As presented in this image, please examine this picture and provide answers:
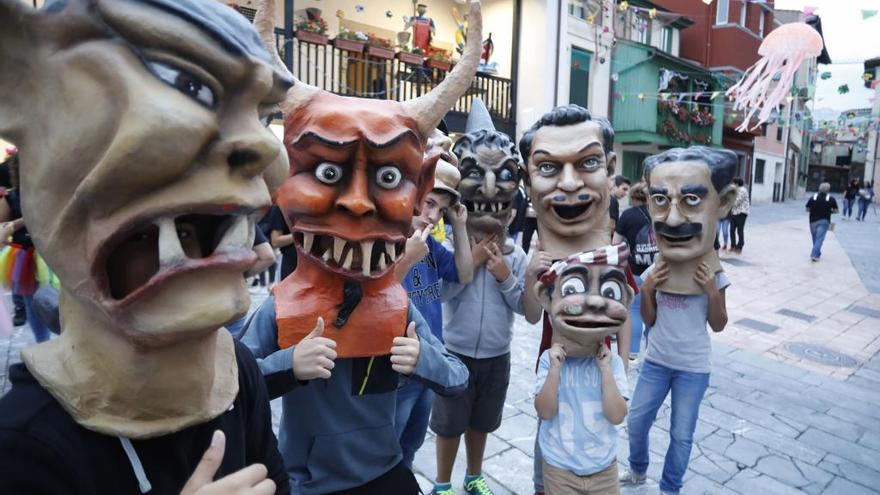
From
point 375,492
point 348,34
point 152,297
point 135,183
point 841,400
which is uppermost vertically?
point 348,34

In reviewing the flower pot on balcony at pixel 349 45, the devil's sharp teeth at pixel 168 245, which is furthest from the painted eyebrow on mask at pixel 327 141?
the flower pot on balcony at pixel 349 45

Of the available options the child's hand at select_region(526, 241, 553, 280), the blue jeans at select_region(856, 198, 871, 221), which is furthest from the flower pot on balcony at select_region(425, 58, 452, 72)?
the blue jeans at select_region(856, 198, 871, 221)

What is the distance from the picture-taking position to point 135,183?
80 centimetres

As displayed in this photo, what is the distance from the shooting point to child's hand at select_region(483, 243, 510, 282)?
2.60m

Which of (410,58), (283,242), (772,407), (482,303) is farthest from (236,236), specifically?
(410,58)

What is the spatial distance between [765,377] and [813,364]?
2.73 ft

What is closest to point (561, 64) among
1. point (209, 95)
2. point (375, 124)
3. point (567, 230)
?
point (567, 230)

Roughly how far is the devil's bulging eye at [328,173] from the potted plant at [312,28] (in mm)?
7349

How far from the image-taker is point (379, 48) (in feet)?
28.7

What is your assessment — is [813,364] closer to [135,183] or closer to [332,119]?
[332,119]

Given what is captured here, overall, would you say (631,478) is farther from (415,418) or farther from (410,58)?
(410,58)

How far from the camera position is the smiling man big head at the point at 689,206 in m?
2.64

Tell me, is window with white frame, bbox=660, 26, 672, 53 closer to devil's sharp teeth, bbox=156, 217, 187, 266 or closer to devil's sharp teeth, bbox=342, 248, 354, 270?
devil's sharp teeth, bbox=342, 248, 354, 270

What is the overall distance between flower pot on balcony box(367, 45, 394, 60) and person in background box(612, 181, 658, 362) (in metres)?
5.43
